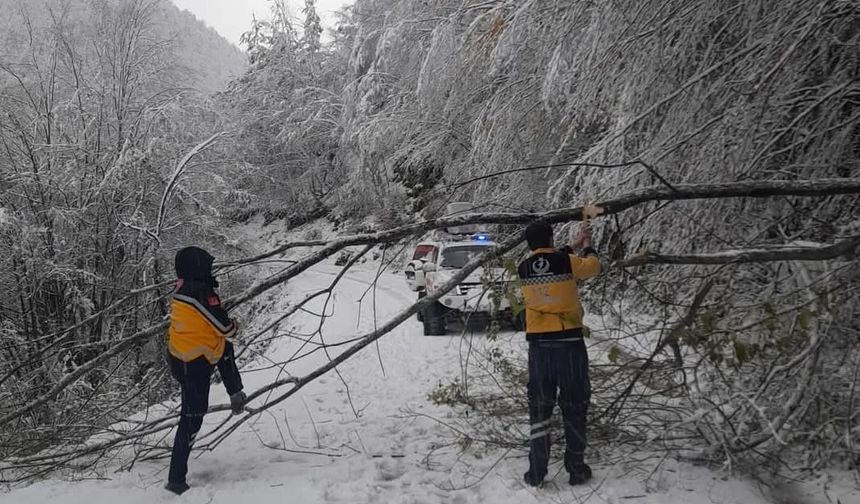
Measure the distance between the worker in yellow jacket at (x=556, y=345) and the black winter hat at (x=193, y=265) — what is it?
2.43 metres

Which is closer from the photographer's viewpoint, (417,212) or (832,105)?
(832,105)

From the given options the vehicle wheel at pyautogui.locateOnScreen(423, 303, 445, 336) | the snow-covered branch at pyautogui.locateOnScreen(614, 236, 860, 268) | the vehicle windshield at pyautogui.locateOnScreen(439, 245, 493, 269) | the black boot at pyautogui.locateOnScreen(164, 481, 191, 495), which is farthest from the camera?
the vehicle windshield at pyautogui.locateOnScreen(439, 245, 493, 269)

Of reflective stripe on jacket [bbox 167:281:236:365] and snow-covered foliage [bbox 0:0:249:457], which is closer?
reflective stripe on jacket [bbox 167:281:236:365]

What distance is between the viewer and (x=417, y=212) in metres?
23.0

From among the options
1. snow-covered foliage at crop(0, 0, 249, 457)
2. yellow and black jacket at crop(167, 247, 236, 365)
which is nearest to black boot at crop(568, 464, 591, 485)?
yellow and black jacket at crop(167, 247, 236, 365)

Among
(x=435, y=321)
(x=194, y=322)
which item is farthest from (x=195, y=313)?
(x=435, y=321)

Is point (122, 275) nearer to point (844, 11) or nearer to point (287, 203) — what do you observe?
point (844, 11)

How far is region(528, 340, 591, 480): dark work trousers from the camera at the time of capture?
381cm

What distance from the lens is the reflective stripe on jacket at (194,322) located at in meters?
4.14

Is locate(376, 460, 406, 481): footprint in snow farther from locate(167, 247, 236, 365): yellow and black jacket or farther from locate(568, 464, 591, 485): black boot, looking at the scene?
locate(167, 247, 236, 365): yellow and black jacket

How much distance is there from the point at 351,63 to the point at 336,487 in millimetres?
15689

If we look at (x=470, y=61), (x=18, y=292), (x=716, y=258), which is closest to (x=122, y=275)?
(x=18, y=292)

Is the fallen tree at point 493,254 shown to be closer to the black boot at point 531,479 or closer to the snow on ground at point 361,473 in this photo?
the snow on ground at point 361,473

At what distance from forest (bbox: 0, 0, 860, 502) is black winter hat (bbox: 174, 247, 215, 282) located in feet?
1.16
